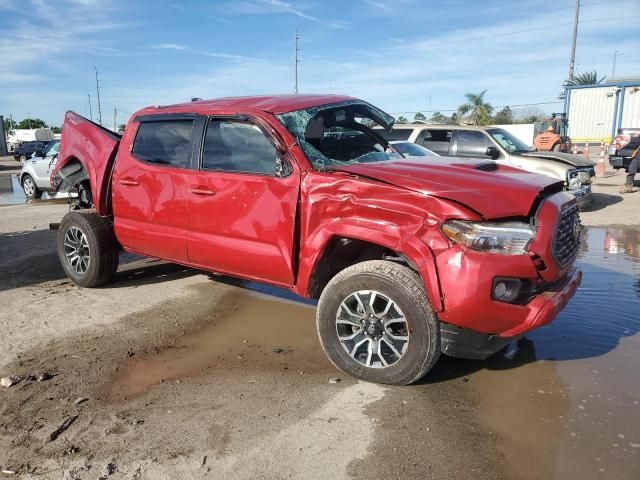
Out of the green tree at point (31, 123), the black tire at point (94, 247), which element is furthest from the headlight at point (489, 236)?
the green tree at point (31, 123)

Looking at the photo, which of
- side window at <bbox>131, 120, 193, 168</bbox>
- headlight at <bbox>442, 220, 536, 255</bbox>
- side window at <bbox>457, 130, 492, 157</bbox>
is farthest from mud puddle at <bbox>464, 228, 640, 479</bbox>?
side window at <bbox>457, 130, 492, 157</bbox>

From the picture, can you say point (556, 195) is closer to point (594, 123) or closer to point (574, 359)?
point (574, 359)

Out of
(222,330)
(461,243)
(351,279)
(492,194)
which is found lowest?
(222,330)

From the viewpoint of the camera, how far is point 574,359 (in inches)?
155

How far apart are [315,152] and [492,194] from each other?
55.8 inches

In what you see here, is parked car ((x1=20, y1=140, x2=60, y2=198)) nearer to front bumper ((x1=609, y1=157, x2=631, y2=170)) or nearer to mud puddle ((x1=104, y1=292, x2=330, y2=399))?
mud puddle ((x1=104, y1=292, x2=330, y2=399))

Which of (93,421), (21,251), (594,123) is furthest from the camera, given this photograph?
(594,123)

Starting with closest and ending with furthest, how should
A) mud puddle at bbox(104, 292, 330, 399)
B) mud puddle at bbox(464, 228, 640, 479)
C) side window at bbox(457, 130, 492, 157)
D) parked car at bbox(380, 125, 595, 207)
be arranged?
mud puddle at bbox(464, 228, 640, 479)
mud puddle at bbox(104, 292, 330, 399)
parked car at bbox(380, 125, 595, 207)
side window at bbox(457, 130, 492, 157)

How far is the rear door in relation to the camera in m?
4.71

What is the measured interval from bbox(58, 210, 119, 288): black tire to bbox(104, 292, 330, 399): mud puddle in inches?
60.8

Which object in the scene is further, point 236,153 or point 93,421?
point 236,153

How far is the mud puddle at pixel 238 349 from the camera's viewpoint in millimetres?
3816

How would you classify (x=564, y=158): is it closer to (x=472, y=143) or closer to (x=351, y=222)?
(x=472, y=143)

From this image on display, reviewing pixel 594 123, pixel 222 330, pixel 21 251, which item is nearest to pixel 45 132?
pixel 594 123
